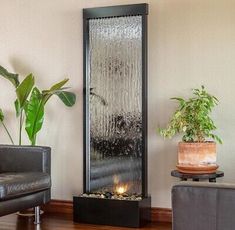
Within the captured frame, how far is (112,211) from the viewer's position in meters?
3.86

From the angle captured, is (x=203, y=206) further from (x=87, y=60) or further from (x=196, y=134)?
(x=87, y=60)

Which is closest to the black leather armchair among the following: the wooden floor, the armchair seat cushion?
the armchair seat cushion

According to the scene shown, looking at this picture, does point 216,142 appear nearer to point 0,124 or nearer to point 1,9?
point 0,124

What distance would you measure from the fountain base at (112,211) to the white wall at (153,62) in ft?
0.87

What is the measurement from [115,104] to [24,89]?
32.4 inches

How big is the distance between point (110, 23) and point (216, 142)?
1413 mm

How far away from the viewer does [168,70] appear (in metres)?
4.01

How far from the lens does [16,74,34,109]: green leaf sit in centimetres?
406

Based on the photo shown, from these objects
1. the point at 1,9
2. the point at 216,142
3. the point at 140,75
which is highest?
the point at 1,9

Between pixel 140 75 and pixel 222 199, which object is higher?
pixel 140 75

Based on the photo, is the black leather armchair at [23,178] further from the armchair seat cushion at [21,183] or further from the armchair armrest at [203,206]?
the armchair armrest at [203,206]

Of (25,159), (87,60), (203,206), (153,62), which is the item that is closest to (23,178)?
(25,159)

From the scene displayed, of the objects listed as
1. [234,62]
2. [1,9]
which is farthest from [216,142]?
[1,9]

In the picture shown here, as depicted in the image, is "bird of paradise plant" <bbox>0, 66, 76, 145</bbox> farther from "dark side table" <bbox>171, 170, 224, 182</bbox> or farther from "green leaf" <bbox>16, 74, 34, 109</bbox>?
"dark side table" <bbox>171, 170, 224, 182</bbox>
